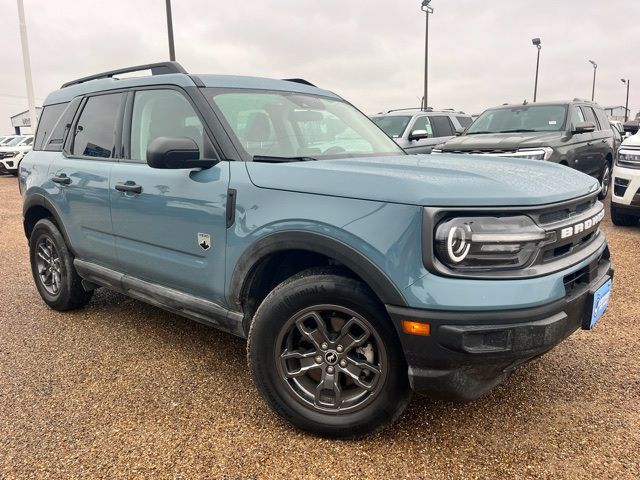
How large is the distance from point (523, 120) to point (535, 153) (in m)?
1.48

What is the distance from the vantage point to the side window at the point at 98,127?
3.54 m

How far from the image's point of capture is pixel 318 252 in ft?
7.44

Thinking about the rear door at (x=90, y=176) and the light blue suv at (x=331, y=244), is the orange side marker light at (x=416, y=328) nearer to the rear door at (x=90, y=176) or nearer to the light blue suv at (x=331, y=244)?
the light blue suv at (x=331, y=244)

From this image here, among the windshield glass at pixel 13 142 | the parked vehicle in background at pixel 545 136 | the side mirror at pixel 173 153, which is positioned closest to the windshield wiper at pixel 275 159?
the side mirror at pixel 173 153

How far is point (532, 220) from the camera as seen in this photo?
2.07 metres

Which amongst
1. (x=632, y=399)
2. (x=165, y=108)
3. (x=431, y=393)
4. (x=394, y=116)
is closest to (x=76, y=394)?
(x=165, y=108)

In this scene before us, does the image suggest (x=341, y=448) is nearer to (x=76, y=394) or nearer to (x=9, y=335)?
(x=76, y=394)

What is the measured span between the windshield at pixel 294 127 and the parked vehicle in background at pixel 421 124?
20.1 ft

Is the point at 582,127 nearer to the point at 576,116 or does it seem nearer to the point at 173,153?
the point at 576,116

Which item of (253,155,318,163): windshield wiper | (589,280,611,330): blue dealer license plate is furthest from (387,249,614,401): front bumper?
(253,155,318,163): windshield wiper

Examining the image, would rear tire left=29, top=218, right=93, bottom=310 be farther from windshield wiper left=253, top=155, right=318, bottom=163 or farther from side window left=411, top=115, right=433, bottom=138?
side window left=411, top=115, right=433, bottom=138

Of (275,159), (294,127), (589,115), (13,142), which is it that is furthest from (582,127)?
(13,142)

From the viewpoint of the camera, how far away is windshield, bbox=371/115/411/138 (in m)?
10.2

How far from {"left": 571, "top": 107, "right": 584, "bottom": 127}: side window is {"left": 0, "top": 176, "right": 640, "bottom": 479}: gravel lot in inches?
202
